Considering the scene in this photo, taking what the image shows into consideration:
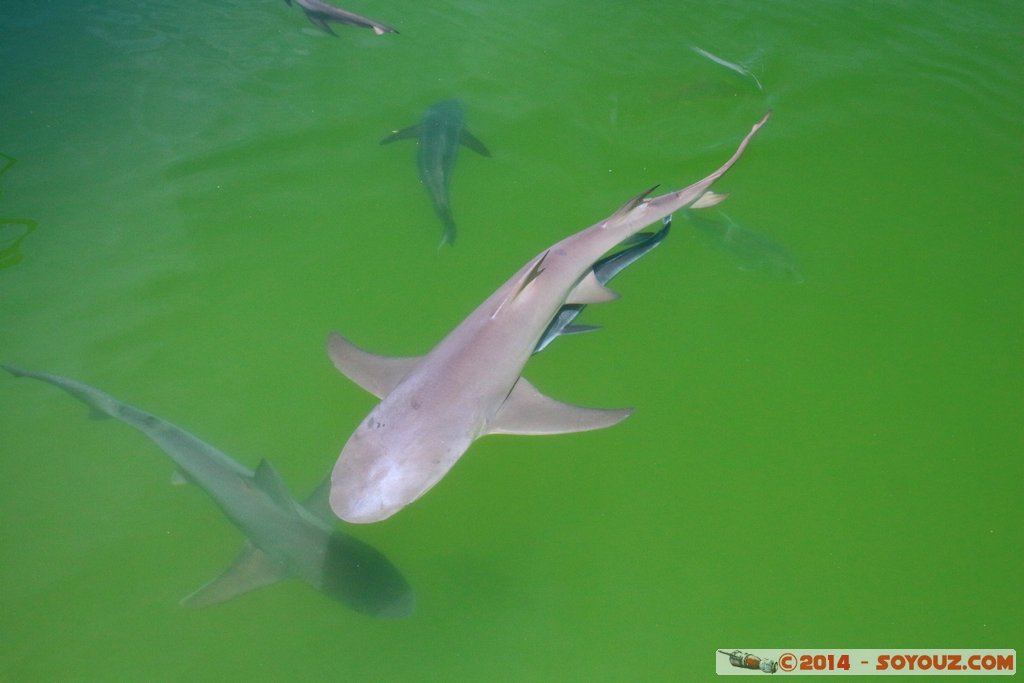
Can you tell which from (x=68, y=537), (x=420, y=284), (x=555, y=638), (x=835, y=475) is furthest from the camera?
(x=420, y=284)

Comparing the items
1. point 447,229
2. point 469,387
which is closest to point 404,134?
point 447,229

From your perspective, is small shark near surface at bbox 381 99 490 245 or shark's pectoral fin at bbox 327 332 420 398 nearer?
shark's pectoral fin at bbox 327 332 420 398

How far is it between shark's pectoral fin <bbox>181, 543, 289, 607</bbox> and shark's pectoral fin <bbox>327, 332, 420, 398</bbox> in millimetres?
791

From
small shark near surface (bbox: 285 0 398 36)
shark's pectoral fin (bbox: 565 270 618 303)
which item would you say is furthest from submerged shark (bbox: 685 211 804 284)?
small shark near surface (bbox: 285 0 398 36)

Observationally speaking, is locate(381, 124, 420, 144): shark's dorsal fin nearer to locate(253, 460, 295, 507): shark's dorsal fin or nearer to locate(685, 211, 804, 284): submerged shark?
locate(685, 211, 804, 284): submerged shark

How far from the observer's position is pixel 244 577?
290cm

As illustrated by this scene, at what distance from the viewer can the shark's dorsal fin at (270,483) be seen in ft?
9.15

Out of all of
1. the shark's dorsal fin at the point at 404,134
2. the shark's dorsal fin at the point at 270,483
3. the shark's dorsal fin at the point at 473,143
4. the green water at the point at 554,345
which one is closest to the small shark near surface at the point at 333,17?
the green water at the point at 554,345

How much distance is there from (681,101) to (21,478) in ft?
15.7

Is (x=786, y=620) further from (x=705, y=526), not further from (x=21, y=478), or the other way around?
(x=21, y=478)

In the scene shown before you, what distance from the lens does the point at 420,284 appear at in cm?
419

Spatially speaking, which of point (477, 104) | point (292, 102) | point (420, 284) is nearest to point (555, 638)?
point (420, 284)

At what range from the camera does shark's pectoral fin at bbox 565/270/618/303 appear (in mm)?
3271

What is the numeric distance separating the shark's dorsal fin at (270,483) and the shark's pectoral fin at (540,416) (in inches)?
32.7
